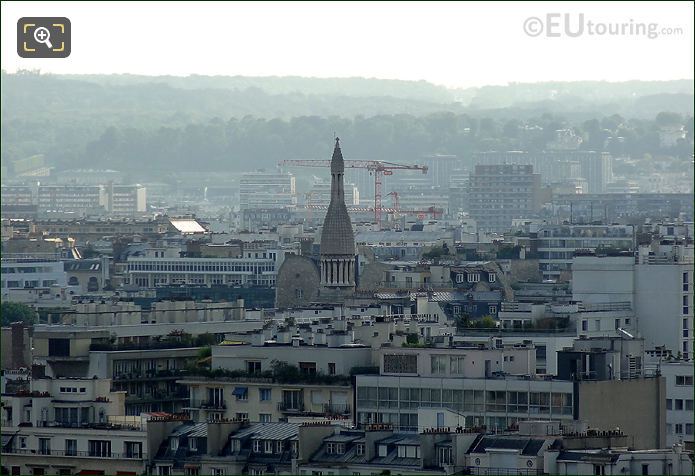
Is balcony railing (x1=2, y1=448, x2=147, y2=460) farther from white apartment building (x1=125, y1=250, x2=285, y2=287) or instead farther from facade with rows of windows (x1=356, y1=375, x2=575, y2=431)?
white apartment building (x1=125, y1=250, x2=285, y2=287)

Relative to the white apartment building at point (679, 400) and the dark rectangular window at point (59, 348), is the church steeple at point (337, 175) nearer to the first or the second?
the dark rectangular window at point (59, 348)

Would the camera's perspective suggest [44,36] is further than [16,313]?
No

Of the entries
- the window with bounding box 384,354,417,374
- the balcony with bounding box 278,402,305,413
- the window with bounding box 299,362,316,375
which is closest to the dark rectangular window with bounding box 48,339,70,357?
the window with bounding box 299,362,316,375

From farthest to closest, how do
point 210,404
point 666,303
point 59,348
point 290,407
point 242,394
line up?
point 666,303
point 59,348
point 210,404
point 242,394
point 290,407

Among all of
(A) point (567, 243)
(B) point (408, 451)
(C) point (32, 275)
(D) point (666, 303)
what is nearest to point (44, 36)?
(B) point (408, 451)

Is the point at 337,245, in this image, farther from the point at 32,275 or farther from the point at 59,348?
the point at 59,348

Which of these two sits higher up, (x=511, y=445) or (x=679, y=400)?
(x=511, y=445)
